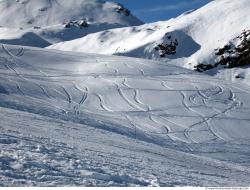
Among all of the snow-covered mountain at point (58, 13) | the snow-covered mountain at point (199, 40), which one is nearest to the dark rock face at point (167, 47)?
the snow-covered mountain at point (199, 40)

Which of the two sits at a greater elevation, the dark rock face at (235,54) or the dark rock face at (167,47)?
the dark rock face at (167,47)

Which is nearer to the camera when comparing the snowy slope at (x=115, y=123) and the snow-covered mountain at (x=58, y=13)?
the snowy slope at (x=115, y=123)

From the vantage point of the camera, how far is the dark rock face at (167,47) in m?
62.8

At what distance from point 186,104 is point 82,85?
6453 millimetres

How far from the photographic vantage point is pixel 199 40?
6525cm

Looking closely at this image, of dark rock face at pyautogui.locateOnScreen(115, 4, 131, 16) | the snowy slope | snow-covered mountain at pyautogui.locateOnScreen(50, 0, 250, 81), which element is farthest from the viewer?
dark rock face at pyautogui.locateOnScreen(115, 4, 131, 16)

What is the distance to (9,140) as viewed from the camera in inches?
448

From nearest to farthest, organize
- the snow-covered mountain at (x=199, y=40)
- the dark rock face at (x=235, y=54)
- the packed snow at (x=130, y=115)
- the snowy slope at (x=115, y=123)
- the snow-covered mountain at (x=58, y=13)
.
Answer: the snowy slope at (x=115, y=123) → the packed snow at (x=130, y=115) → the dark rock face at (x=235, y=54) → the snow-covered mountain at (x=199, y=40) → the snow-covered mountain at (x=58, y=13)

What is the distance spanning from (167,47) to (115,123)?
42356 mm

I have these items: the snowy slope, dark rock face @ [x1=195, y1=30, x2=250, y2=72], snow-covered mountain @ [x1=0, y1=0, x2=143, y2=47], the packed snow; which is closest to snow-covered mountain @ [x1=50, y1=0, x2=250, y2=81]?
dark rock face @ [x1=195, y1=30, x2=250, y2=72]

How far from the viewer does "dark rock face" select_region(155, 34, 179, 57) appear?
6281cm

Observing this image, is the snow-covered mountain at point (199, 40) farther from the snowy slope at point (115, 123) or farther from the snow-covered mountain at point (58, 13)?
the snow-covered mountain at point (58, 13)

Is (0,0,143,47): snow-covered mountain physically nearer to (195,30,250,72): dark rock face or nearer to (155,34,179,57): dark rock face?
(155,34,179,57): dark rock face

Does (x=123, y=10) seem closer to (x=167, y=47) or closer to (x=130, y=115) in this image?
(x=167, y=47)
